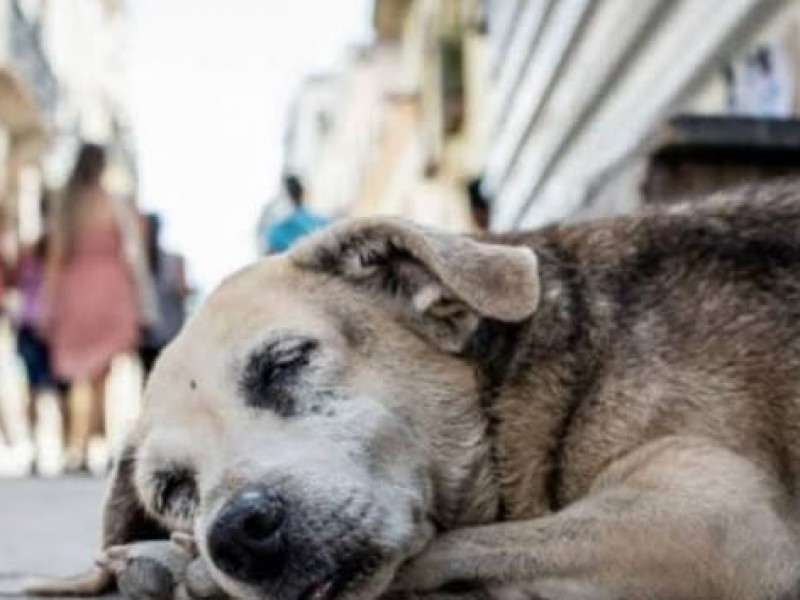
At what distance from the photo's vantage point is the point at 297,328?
14.1ft

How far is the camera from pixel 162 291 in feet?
44.3

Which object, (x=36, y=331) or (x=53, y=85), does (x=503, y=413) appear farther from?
(x=53, y=85)

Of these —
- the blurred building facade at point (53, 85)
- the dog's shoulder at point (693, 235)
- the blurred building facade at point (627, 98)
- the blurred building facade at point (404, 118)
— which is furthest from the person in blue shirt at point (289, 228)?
the blurred building facade at point (53, 85)

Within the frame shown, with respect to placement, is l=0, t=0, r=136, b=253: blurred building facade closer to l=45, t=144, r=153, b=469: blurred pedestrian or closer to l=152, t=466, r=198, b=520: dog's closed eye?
l=45, t=144, r=153, b=469: blurred pedestrian

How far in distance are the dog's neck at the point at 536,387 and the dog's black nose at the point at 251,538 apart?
0.60 m

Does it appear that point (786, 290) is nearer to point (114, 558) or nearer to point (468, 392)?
point (468, 392)

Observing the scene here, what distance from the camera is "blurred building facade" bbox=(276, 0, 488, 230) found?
26.8 m

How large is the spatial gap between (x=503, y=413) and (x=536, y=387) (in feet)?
0.28

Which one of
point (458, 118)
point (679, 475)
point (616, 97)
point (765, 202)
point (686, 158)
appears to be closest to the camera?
point (679, 475)

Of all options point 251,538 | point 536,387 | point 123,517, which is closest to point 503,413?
point 536,387

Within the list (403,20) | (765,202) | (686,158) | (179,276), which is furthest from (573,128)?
(403,20)

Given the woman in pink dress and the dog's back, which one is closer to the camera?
the dog's back

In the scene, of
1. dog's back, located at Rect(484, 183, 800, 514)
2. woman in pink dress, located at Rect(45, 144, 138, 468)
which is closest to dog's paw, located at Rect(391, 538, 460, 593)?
dog's back, located at Rect(484, 183, 800, 514)

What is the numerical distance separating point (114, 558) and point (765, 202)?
1.61 meters
